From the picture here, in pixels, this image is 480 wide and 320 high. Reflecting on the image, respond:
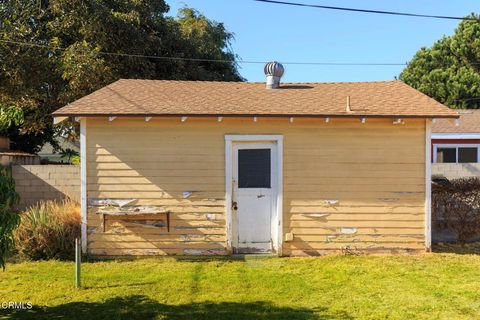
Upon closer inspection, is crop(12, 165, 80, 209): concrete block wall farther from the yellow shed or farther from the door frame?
the door frame

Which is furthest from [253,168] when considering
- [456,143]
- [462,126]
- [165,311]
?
[462,126]

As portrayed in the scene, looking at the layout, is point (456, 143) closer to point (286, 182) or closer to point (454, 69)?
point (454, 69)

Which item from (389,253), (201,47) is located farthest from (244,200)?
(201,47)

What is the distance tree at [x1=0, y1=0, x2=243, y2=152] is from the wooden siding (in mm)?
6860

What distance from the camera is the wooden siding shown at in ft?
29.5

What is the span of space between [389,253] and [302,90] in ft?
13.4

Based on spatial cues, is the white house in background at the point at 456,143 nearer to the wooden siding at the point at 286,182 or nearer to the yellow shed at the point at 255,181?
the yellow shed at the point at 255,181

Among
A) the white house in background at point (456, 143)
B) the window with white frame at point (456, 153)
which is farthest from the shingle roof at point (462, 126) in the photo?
the window with white frame at point (456, 153)

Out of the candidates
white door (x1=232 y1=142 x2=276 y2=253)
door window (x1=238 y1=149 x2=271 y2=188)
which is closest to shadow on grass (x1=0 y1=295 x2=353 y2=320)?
white door (x1=232 y1=142 x2=276 y2=253)

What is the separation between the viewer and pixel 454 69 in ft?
96.3

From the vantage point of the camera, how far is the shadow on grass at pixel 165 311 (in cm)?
552

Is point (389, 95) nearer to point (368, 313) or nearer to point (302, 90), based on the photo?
point (302, 90)

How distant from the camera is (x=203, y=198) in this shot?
903 centimetres

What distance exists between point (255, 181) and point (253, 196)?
0.30 meters
